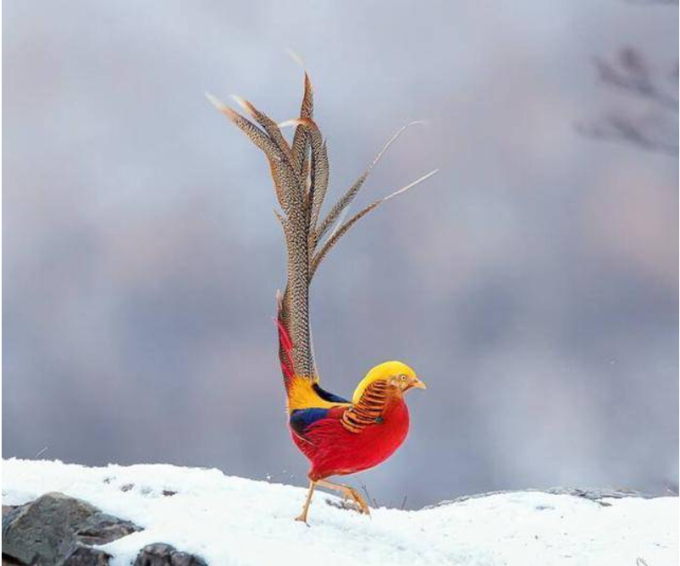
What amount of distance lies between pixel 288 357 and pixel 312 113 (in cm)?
153

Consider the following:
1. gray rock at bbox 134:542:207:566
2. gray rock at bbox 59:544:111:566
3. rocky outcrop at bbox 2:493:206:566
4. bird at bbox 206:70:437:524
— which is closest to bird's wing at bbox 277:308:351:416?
bird at bbox 206:70:437:524

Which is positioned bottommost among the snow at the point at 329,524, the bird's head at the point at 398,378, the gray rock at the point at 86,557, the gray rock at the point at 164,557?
the gray rock at the point at 86,557

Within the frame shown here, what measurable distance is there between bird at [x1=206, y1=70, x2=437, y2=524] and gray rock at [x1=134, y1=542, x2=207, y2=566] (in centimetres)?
84

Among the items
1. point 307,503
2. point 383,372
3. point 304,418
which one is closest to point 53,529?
point 307,503

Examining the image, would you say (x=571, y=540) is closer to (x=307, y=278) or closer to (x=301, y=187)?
(x=307, y=278)

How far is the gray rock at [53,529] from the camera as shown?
17.7ft

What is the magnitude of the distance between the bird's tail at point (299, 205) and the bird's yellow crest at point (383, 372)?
35 cm

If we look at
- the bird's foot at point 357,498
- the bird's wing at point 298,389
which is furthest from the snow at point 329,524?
the bird's wing at point 298,389

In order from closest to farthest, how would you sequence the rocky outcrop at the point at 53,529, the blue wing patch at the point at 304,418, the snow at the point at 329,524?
1. the snow at the point at 329,524
2. the rocky outcrop at the point at 53,529
3. the blue wing patch at the point at 304,418

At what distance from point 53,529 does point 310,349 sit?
1.82 meters

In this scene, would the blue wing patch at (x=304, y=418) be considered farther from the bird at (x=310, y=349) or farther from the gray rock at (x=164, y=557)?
the gray rock at (x=164, y=557)

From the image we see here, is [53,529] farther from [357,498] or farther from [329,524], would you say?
[357,498]

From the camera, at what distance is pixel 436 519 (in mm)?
7074

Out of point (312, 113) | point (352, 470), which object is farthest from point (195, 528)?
point (312, 113)
